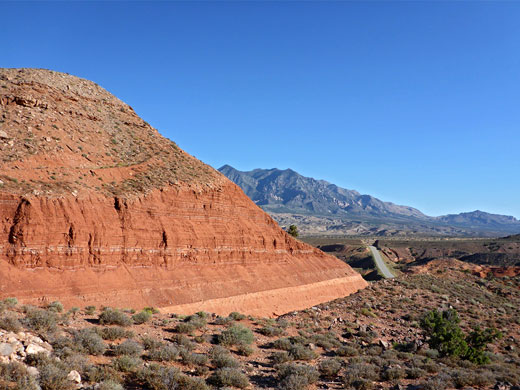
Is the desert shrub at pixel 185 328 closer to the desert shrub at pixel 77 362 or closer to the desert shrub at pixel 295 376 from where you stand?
the desert shrub at pixel 295 376

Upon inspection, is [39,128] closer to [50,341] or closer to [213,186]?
[213,186]

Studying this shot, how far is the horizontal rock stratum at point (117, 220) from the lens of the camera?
749 inches

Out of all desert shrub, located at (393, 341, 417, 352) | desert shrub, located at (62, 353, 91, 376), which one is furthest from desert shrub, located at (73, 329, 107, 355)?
desert shrub, located at (393, 341, 417, 352)

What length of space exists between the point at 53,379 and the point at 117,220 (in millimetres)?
16335

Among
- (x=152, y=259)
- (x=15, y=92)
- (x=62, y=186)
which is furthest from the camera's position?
(x=15, y=92)

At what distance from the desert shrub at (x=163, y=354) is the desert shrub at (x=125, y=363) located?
0.97 meters

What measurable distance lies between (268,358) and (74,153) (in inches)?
814

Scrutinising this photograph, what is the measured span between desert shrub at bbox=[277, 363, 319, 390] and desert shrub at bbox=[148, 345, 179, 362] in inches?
134

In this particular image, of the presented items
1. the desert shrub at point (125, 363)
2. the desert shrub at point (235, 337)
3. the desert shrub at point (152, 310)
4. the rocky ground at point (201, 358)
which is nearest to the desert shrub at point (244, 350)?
the rocky ground at point (201, 358)

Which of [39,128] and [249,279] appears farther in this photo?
[249,279]

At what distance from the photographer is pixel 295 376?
10.2 metres

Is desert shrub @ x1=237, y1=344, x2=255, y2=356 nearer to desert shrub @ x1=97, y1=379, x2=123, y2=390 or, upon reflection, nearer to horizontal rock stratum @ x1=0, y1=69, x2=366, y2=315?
desert shrub @ x1=97, y1=379, x2=123, y2=390

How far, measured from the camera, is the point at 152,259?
24.4 metres

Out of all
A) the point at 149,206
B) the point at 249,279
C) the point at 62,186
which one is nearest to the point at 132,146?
the point at 149,206
